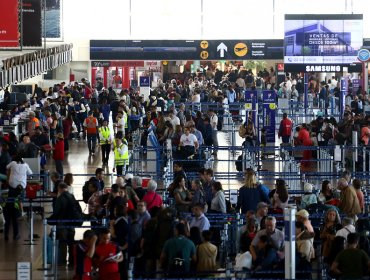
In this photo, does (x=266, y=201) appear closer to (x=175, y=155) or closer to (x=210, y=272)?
(x=210, y=272)

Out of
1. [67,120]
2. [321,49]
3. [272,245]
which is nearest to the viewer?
[272,245]

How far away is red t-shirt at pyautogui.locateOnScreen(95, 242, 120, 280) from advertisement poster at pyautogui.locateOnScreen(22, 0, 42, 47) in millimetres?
16970

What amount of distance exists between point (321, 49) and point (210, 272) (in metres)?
26.0

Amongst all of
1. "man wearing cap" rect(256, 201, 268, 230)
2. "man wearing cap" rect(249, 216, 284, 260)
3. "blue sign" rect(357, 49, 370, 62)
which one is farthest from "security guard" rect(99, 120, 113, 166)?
"blue sign" rect(357, 49, 370, 62)

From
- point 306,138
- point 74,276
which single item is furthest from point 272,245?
point 306,138

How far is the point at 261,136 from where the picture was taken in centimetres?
3312

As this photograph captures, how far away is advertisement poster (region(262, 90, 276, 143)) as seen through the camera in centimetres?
3538

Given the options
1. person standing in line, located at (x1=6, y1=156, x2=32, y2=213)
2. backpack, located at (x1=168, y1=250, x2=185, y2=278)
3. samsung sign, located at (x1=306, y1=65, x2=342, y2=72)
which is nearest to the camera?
backpack, located at (x1=168, y1=250, x2=185, y2=278)

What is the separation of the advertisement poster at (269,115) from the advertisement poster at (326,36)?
18.2 feet

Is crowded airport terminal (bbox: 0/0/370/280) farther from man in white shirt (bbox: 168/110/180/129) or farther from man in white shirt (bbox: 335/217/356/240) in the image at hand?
man in white shirt (bbox: 168/110/180/129)

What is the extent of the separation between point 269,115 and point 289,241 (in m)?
21.1

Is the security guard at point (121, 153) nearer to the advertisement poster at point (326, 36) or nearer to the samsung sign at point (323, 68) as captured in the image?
the advertisement poster at point (326, 36)

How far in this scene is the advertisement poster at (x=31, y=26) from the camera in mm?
32656

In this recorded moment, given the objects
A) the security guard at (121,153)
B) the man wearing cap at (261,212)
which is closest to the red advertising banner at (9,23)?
the security guard at (121,153)
